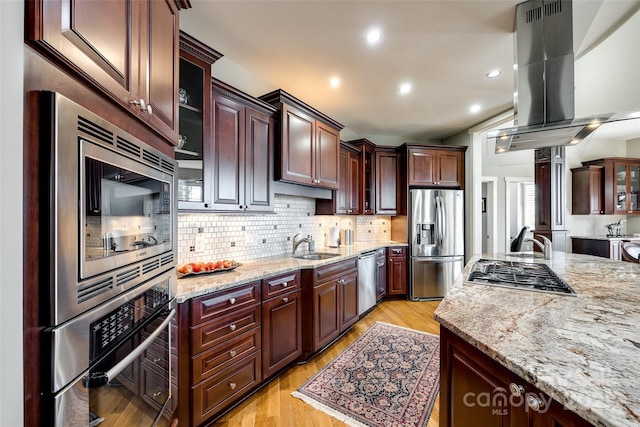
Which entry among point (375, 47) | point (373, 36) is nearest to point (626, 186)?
point (375, 47)

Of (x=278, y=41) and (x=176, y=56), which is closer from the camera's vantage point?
(x=176, y=56)

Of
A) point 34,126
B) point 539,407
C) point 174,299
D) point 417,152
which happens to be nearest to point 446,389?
point 539,407

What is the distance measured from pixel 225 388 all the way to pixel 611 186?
7216 mm

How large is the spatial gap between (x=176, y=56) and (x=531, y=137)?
8.02ft

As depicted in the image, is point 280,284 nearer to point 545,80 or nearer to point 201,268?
point 201,268

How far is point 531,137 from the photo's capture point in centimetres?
201

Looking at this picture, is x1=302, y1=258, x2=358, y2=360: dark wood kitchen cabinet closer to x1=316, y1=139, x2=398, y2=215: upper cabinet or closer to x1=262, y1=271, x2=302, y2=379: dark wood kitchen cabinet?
x1=262, y1=271, x2=302, y2=379: dark wood kitchen cabinet

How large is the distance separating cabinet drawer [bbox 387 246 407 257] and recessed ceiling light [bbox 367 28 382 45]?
2883 millimetres

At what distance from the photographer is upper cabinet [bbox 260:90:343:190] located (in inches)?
98.9

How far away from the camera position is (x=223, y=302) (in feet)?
5.57

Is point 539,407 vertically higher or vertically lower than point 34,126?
lower

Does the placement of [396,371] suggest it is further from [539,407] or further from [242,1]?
[242,1]

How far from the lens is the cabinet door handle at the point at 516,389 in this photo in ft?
2.56

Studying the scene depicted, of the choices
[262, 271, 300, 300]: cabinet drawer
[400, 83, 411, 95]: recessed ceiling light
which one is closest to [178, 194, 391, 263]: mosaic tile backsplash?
[262, 271, 300, 300]: cabinet drawer
